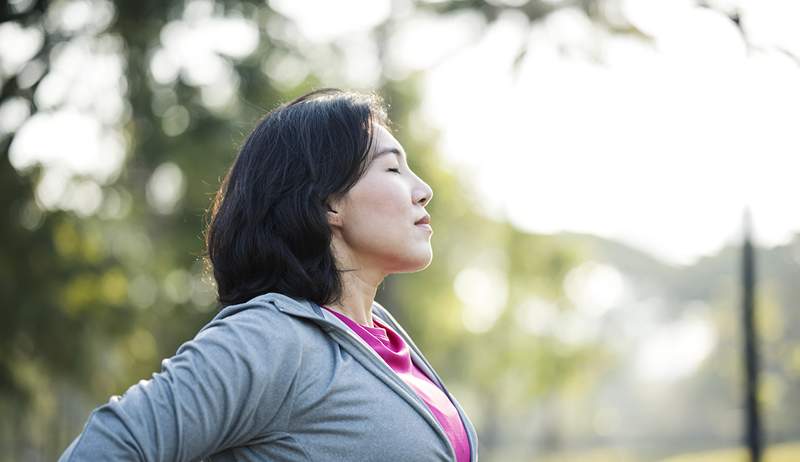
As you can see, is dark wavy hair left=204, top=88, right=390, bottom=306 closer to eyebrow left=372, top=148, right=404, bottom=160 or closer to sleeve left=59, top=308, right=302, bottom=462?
eyebrow left=372, top=148, right=404, bottom=160

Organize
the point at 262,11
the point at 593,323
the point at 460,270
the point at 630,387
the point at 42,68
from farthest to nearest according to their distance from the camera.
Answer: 1. the point at 630,387
2. the point at 593,323
3. the point at 460,270
4. the point at 262,11
5. the point at 42,68

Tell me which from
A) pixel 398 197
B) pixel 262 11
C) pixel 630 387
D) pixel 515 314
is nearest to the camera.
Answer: pixel 398 197

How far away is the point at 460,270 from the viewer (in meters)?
→ 20.6

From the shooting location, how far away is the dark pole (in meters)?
6.04

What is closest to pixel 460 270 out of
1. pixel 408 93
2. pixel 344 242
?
pixel 408 93

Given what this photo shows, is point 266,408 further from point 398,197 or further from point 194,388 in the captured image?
point 398,197

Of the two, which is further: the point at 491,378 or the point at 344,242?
the point at 491,378

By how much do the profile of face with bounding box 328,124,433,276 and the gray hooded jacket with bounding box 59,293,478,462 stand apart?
19 cm

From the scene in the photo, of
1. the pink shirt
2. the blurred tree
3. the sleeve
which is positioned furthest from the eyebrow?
the blurred tree

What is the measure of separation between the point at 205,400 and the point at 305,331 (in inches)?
10.9

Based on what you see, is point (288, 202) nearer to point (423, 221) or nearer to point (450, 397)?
point (423, 221)

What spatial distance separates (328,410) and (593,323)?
30.6 meters

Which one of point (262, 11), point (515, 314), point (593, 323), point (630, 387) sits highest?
point (262, 11)

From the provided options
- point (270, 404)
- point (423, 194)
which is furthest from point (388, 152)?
point (270, 404)
